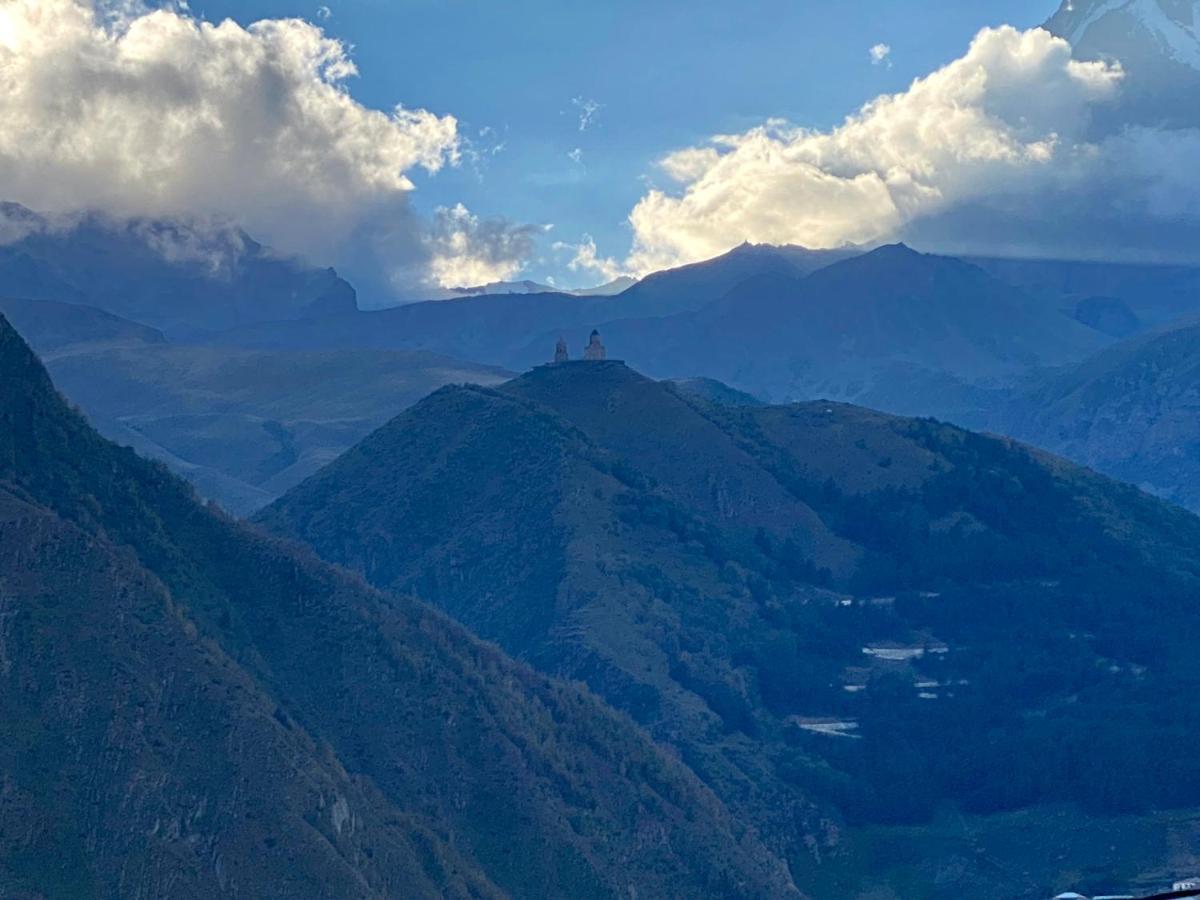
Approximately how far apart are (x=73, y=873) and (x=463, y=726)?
5122cm

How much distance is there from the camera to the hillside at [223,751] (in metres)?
155

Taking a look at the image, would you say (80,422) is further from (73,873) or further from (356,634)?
(73,873)

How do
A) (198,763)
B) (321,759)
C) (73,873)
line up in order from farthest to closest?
(321,759) < (198,763) < (73,873)

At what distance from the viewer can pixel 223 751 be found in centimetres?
16312

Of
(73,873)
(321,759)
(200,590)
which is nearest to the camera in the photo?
(73,873)

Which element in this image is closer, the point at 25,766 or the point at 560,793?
the point at 25,766

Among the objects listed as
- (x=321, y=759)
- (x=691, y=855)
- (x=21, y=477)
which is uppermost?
(x=21, y=477)

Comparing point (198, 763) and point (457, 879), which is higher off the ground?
point (198, 763)

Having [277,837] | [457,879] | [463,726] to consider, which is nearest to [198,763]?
[277,837]

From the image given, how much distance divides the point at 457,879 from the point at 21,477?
1707 inches

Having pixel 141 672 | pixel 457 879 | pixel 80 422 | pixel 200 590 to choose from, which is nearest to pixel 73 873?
pixel 141 672

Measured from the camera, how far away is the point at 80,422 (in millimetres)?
199375

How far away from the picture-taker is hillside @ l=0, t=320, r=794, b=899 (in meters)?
155

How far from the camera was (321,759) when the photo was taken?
172 meters
